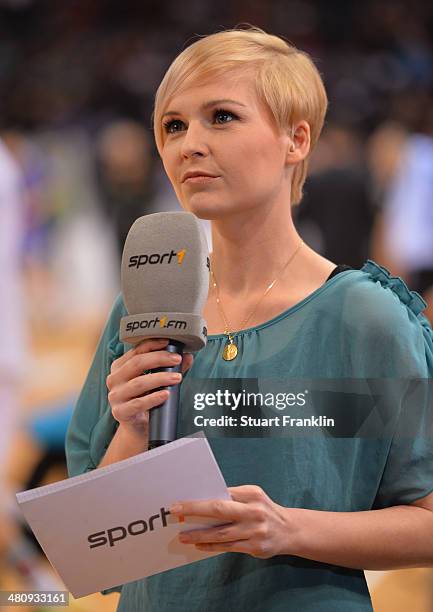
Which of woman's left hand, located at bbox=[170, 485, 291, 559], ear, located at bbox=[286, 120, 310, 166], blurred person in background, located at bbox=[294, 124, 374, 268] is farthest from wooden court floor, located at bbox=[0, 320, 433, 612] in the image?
blurred person in background, located at bbox=[294, 124, 374, 268]

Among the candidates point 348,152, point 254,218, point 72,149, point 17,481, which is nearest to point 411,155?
point 348,152

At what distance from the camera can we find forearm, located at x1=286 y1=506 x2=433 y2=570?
5.39 feet

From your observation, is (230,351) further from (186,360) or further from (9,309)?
(9,309)

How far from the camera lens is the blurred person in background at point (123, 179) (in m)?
8.92

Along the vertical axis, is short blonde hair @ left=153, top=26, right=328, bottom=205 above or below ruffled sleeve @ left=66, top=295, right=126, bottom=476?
above

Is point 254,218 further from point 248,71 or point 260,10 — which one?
point 260,10

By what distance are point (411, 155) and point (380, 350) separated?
630cm

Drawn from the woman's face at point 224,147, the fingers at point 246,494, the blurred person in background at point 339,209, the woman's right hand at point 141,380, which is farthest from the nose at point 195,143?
the blurred person in background at point 339,209

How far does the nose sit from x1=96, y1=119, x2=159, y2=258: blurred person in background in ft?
22.5

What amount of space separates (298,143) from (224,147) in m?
0.20

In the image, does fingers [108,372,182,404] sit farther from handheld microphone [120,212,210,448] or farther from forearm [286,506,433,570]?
forearm [286,506,433,570]

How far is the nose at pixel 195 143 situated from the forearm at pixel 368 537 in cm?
61

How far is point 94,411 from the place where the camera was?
77.0 inches

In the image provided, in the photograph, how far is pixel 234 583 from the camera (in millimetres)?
1755
